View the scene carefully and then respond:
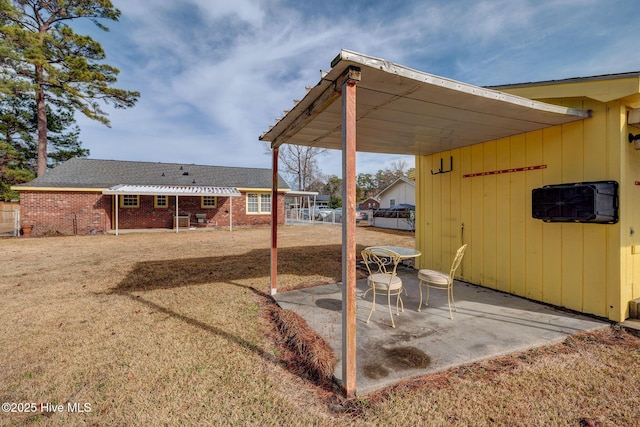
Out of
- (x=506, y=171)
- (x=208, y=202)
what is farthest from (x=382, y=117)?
(x=208, y=202)

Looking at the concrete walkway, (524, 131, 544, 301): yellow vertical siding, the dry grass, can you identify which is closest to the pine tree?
the dry grass

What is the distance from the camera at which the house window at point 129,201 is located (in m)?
15.3

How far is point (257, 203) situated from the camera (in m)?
18.7

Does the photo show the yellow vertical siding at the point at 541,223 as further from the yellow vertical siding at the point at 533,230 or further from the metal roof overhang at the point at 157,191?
the metal roof overhang at the point at 157,191

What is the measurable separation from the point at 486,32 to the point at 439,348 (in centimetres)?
776

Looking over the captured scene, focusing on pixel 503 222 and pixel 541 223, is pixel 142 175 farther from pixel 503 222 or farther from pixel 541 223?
pixel 541 223

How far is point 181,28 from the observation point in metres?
9.71

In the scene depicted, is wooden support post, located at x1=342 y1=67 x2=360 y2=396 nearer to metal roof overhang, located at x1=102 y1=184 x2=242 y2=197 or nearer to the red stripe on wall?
the red stripe on wall

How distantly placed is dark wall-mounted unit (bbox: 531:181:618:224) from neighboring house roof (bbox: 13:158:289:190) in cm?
1575

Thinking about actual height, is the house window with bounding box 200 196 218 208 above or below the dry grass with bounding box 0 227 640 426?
above

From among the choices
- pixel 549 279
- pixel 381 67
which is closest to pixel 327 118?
pixel 381 67

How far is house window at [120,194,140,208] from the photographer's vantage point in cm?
1534

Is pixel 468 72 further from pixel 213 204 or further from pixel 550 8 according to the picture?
pixel 213 204

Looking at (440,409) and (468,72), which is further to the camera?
(468,72)
